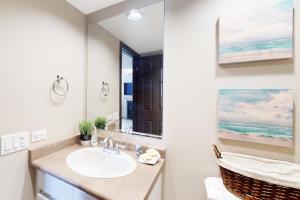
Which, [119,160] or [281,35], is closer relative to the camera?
[281,35]

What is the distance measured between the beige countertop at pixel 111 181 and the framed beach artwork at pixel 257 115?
22.7 inches

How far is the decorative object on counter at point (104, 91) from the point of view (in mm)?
1830

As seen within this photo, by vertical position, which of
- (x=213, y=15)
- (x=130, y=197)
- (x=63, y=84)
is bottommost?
(x=130, y=197)

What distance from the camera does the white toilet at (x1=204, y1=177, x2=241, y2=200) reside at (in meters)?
0.90

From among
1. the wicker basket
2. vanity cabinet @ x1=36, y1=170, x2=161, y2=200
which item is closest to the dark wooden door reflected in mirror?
vanity cabinet @ x1=36, y1=170, x2=161, y2=200

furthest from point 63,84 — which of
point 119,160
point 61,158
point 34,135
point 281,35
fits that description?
point 281,35

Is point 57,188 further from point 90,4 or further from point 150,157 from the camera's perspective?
point 90,4

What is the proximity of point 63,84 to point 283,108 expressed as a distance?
174 centimetres

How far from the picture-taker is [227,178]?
2.99 ft

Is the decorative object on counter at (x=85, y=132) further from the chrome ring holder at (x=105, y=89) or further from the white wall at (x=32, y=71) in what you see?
the chrome ring holder at (x=105, y=89)

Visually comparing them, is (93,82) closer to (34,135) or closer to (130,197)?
(34,135)

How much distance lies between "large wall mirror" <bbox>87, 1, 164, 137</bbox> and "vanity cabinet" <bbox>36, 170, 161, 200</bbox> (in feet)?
1.58

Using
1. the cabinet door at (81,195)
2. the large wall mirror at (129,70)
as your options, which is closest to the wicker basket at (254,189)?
the large wall mirror at (129,70)

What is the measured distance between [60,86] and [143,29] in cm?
95
